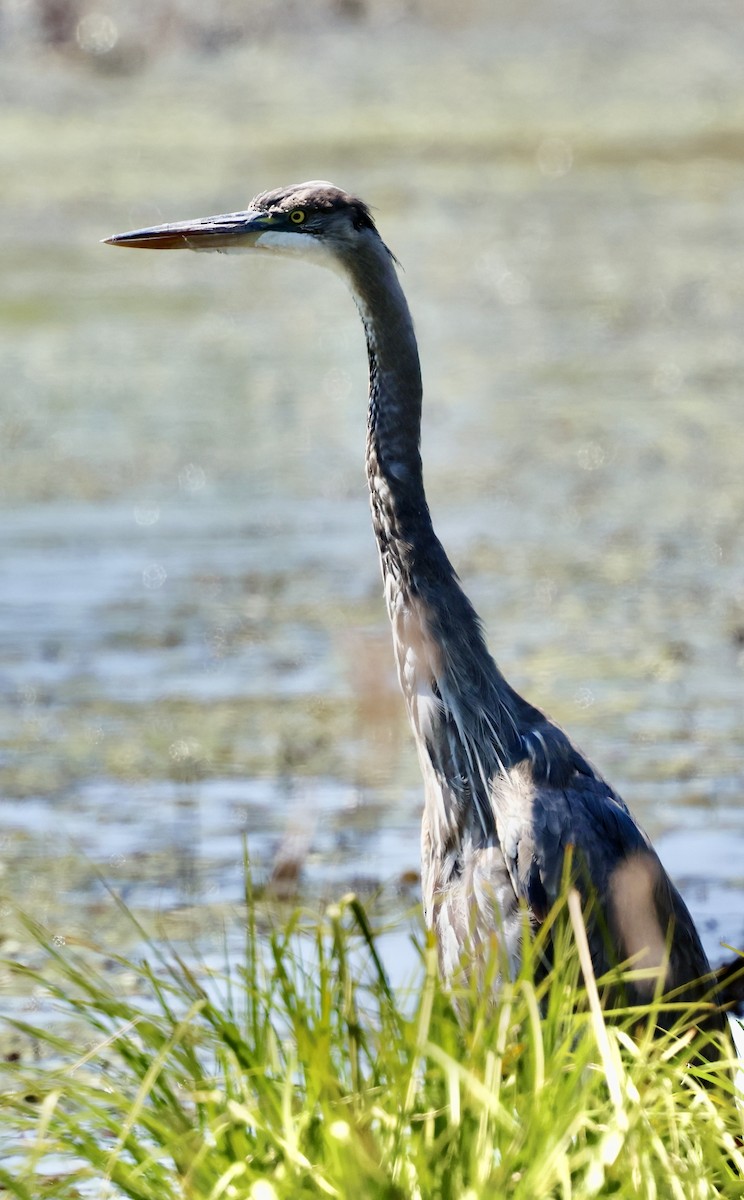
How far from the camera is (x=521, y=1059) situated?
333 centimetres

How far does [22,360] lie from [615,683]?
26.6 ft

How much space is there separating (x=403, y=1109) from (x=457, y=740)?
1358mm

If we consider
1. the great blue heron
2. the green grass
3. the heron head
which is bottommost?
the green grass

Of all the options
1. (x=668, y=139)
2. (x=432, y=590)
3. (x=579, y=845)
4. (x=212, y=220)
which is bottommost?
(x=579, y=845)

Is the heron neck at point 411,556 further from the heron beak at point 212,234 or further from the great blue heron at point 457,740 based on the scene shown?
the heron beak at point 212,234

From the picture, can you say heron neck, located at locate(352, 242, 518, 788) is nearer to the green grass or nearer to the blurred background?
the blurred background

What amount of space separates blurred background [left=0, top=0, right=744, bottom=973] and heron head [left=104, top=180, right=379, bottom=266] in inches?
36.9

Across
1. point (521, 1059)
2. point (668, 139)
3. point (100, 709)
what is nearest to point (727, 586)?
point (100, 709)

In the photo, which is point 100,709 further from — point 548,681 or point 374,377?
point 374,377

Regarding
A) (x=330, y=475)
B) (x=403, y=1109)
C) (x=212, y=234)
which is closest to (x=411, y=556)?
(x=212, y=234)

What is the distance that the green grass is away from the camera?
2967 millimetres

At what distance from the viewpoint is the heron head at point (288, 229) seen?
4.40 m

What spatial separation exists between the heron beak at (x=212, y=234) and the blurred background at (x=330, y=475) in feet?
3.69

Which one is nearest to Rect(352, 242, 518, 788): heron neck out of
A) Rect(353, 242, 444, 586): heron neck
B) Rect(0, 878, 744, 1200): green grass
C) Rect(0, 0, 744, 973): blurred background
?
Rect(353, 242, 444, 586): heron neck
